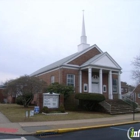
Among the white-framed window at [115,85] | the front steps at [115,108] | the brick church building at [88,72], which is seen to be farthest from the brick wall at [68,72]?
the white-framed window at [115,85]

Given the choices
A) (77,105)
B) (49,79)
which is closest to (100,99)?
(77,105)

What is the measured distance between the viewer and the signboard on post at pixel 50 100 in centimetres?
1974

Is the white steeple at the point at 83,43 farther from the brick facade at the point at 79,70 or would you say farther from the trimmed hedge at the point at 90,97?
the trimmed hedge at the point at 90,97

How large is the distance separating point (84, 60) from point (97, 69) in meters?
2.62

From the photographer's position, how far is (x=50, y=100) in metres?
20.0

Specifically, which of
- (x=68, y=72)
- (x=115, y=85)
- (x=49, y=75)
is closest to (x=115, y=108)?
(x=68, y=72)

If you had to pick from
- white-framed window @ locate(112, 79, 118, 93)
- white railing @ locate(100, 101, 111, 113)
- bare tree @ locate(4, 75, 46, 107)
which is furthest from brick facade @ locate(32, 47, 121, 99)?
bare tree @ locate(4, 75, 46, 107)

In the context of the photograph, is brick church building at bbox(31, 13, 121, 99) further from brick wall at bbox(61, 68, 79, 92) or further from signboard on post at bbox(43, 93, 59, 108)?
signboard on post at bbox(43, 93, 59, 108)

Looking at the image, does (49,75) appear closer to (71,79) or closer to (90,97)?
(71,79)

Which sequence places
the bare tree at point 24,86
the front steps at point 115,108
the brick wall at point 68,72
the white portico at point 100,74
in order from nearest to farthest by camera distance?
the bare tree at point 24,86 < the front steps at point 115,108 < the brick wall at point 68,72 < the white portico at point 100,74

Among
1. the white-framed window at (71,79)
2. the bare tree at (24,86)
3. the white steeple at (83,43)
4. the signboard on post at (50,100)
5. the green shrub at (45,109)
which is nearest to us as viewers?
the green shrub at (45,109)

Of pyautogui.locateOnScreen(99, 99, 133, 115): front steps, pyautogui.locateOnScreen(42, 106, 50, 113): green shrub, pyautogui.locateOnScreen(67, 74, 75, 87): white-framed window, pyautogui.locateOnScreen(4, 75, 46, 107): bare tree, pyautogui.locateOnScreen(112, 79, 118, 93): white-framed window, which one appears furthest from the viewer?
pyautogui.locateOnScreen(112, 79, 118, 93): white-framed window

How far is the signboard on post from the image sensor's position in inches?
777

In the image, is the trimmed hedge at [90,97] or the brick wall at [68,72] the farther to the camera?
the brick wall at [68,72]
